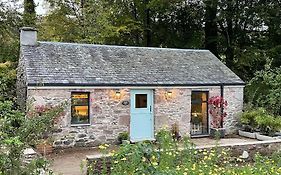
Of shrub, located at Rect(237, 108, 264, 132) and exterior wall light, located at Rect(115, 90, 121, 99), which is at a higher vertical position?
exterior wall light, located at Rect(115, 90, 121, 99)

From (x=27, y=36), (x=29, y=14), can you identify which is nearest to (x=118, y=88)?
(x=27, y=36)

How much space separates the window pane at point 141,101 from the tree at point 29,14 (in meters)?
10.3

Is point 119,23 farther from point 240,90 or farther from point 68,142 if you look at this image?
point 68,142

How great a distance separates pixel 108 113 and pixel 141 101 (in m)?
1.60

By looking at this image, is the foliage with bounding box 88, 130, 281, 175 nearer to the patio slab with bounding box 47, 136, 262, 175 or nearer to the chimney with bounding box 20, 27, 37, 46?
the patio slab with bounding box 47, 136, 262, 175

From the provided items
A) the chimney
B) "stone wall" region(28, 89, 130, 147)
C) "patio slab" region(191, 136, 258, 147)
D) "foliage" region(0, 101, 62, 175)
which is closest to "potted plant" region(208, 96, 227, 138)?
"patio slab" region(191, 136, 258, 147)

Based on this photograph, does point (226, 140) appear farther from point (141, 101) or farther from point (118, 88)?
point (118, 88)

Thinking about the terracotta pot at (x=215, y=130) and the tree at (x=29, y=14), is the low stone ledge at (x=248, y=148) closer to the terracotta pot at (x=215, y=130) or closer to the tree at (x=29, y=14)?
the terracotta pot at (x=215, y=130)

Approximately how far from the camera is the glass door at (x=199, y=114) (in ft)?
53.7

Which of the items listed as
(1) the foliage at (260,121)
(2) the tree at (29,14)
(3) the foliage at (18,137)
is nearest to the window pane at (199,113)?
(1) the foliage at (260,121)

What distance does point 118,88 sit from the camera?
1448 cm

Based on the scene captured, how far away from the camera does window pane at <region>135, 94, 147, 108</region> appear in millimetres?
15109

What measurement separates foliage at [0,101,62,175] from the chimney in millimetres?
9178

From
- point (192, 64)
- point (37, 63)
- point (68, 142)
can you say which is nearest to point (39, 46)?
point (37, 63)
